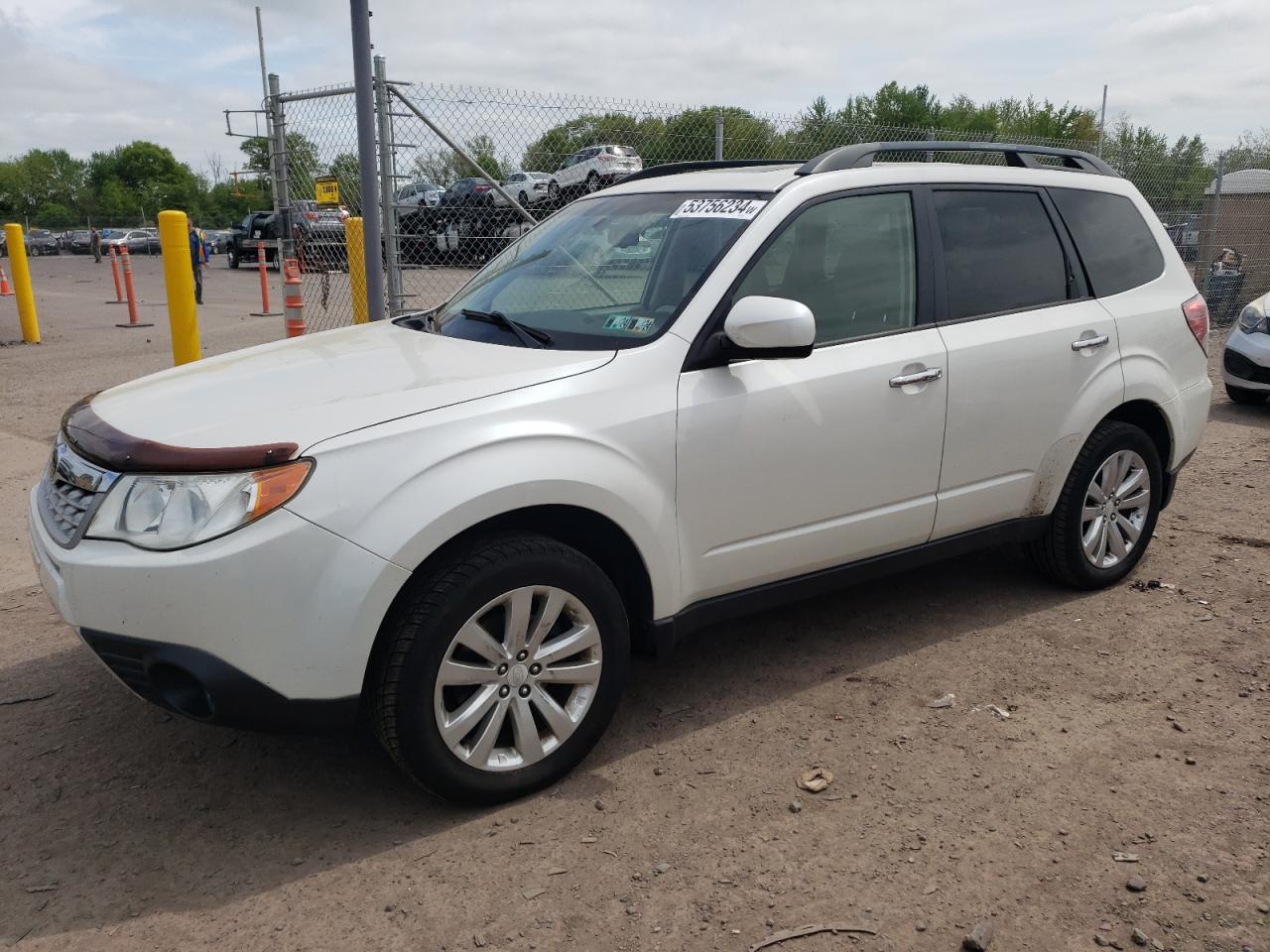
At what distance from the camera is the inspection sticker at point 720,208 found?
354 cm

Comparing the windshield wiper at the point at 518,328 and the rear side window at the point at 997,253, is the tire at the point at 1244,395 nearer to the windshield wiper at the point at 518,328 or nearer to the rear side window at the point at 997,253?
the rear side window at the point at 997,253

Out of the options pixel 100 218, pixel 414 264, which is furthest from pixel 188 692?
pixel 100 218

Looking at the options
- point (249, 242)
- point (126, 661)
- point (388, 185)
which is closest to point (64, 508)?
point (126, 661)

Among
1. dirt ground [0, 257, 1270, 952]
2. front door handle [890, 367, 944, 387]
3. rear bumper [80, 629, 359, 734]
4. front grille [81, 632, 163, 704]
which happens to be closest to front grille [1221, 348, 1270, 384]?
dirt ground [0, 257, 1270, 952]

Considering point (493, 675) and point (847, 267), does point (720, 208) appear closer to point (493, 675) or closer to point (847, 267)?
point (847, 267)

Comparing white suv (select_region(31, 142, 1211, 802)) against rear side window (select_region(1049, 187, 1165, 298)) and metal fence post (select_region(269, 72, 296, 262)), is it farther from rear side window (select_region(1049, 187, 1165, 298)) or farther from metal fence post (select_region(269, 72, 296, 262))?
metal fence post (select_region(269, 72, 296, 262))

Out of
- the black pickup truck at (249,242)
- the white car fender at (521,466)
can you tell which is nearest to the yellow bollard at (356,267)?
the white car fender at (521,466)

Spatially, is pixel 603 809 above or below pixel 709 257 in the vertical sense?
below

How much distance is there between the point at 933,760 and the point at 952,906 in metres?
0.72

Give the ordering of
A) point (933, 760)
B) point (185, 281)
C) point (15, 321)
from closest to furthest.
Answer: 1. point (933, 760)
2. point (185, 281)
3. point (15, 321)

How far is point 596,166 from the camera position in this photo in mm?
9109

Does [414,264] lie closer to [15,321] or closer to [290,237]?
[290,237]

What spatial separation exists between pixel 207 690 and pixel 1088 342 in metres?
3.52

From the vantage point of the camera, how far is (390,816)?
3.01m
